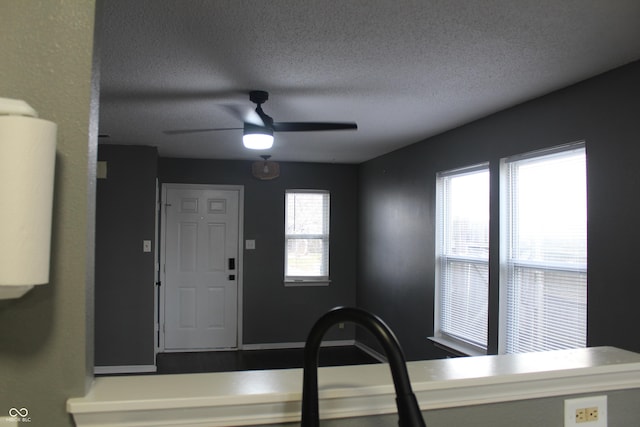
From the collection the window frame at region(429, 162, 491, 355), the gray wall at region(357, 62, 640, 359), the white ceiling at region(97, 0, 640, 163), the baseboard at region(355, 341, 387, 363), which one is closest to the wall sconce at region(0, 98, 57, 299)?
the white ceiling at region(97, 0, 640, 163)

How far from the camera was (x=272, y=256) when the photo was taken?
6.60 metres

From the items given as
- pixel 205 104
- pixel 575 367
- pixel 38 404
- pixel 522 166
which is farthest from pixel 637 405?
pixel 205 104

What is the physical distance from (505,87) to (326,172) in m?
3.98

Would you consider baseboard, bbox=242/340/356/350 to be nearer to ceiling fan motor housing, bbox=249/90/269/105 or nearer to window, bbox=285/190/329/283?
window, bbox=285/190/329/283

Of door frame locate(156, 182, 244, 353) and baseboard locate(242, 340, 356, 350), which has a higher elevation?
door frame locate(156, 182, 244, 353)

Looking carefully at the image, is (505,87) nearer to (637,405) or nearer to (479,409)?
(637,405)

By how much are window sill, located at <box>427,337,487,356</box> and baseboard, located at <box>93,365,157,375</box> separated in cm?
318

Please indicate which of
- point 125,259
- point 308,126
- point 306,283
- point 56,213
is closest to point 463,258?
point 308,126

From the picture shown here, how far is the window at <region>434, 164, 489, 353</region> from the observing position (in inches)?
156

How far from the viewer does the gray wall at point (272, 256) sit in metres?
6.45

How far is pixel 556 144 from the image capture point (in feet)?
10.2

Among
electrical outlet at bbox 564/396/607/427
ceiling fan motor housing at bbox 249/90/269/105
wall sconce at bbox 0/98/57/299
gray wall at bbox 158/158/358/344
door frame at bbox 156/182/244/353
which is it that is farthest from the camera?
gray wall at bbox 158/158/358/344

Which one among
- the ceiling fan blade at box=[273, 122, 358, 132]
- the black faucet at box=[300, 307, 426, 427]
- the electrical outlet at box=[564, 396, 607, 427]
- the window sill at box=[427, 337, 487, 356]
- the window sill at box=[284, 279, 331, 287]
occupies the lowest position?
the window sill at box=[427, 337, 487, 356]

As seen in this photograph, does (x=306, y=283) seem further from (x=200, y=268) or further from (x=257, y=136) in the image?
(x=257, y=136)
